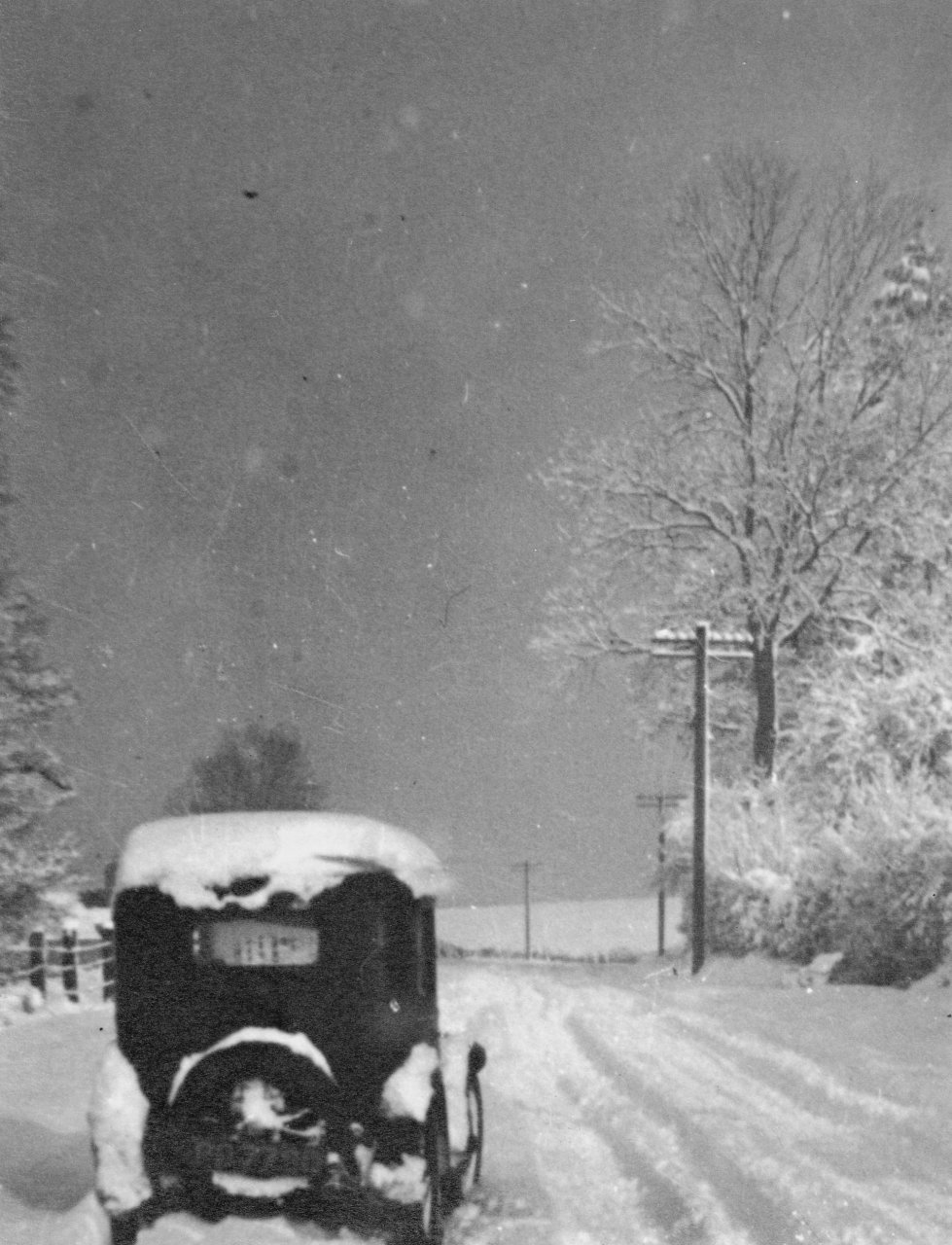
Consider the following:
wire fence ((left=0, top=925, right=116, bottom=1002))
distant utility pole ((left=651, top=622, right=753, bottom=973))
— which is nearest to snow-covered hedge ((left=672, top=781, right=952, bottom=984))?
distant utility pole ((left=651, top=622, right=753, bottom=973))

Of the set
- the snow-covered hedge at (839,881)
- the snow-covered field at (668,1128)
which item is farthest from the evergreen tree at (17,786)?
the snow-covered hedge at (839,881)

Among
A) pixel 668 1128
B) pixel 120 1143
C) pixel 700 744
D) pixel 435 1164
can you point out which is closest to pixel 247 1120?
pixel 120 1143

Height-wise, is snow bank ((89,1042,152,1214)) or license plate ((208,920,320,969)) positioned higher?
license plate ((208,920,320,969))

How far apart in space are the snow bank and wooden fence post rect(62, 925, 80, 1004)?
14.7 m

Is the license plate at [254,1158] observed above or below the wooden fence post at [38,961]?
above

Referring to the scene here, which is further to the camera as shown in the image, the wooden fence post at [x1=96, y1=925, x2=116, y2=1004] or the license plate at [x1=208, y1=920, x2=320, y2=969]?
the wooden fence post at [x1=96, y1=925, x2=116, y2=1004]

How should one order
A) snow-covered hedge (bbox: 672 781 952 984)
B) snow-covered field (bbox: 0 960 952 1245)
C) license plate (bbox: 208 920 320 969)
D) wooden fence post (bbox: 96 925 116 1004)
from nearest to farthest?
license plate (bbox: 208 920 320 969), snow-covered field (bbox: 0 960 952 1245), snow-covered hedge (bbox: 672 781 952 984), wooden fence post (bbox: 96 925 116 1004)

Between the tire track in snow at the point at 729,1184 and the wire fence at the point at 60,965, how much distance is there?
10097mm

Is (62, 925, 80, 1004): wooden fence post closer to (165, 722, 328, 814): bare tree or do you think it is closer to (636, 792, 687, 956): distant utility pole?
(636, 792, 687, 956): distant utility pole

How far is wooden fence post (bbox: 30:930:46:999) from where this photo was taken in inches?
809

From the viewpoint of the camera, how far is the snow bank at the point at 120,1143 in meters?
6.80

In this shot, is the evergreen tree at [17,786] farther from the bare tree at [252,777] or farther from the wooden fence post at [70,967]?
the bare tree at [252,777]

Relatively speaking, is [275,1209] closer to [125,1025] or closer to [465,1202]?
[125,1025]

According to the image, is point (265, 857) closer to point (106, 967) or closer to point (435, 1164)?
point (435, 1164)
